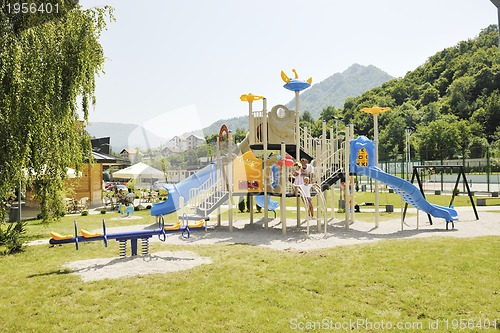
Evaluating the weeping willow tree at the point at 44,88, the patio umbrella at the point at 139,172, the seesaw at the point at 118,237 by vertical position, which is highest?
the weeping willow tree at the point at 44,88

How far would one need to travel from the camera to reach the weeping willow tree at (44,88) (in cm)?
983

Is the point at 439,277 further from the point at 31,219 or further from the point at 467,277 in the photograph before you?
the point at 31,219

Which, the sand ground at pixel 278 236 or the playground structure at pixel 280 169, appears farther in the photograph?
the playground structure at pixel 280 169

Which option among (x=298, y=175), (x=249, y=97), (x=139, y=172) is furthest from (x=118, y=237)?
(x=139, y=172)

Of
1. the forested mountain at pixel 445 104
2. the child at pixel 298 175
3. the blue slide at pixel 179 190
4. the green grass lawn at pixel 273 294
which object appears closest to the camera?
the green grass lawn at pixel 273 294

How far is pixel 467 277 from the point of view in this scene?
7418 mm

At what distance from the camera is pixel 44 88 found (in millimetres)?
10812

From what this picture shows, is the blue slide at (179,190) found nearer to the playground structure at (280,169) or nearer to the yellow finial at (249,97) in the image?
the playground structure at (280,169)

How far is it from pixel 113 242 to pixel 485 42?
105 metres

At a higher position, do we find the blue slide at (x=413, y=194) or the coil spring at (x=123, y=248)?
the blue slide at (x=413, y=194)

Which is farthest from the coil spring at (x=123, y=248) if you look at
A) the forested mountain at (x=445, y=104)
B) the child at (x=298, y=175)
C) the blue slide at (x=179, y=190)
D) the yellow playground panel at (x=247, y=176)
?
the forested mountain at (x=445, y=104)

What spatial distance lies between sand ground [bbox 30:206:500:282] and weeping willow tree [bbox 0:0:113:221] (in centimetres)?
276

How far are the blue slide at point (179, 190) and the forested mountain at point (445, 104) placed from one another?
5481cm

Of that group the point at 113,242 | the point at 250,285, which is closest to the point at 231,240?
the point at 113,242
